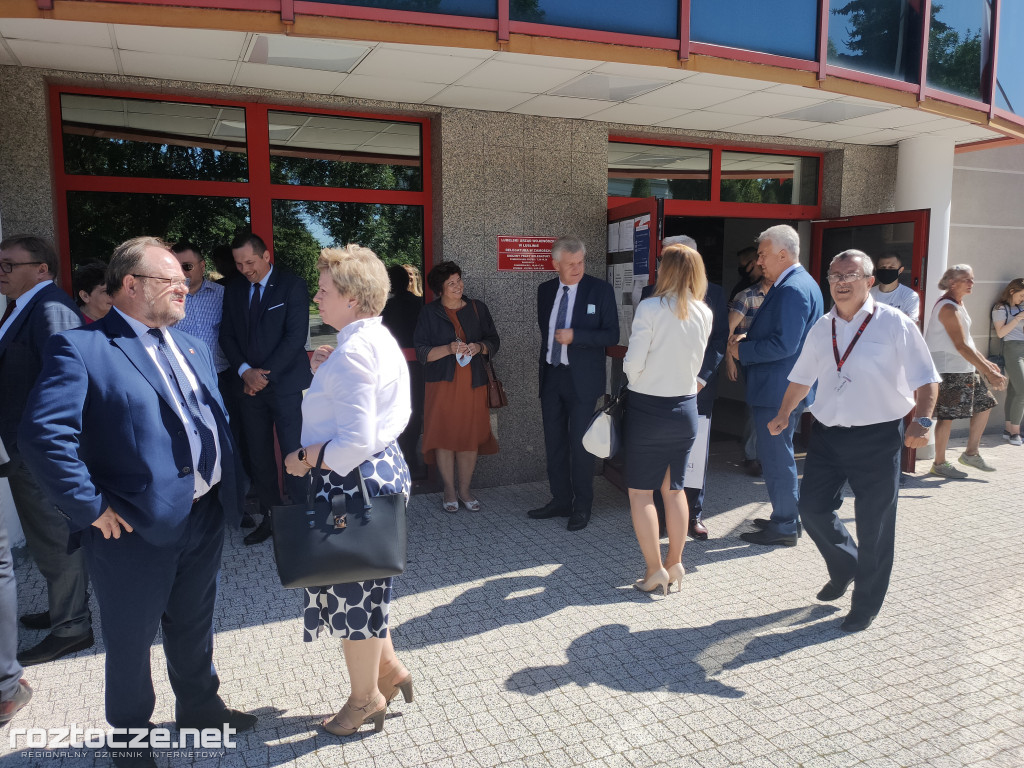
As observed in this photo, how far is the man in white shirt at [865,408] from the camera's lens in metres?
3.40

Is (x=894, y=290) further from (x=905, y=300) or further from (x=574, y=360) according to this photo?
(x=574, y=360)

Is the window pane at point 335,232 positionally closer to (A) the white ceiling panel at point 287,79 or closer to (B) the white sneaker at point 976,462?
(A) the white ceiling panel at point 287,79

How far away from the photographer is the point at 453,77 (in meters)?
4.81

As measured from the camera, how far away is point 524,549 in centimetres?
464

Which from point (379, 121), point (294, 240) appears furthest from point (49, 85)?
point (379, 121)

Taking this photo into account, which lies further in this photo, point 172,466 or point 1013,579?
point 1013,579

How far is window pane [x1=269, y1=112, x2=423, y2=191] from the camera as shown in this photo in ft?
18.1

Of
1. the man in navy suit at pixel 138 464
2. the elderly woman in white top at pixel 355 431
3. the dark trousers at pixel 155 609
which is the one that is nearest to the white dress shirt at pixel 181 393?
the man in navy suit at pixel 138 464

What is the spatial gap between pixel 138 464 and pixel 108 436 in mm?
124

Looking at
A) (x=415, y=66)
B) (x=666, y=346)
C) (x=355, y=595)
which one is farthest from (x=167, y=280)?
(x=415, y=66)

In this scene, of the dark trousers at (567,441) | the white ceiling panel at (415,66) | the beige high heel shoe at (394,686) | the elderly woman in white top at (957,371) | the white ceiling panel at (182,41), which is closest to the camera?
the beige high heel shoe at (394,686)

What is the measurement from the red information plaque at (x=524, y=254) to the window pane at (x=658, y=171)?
98 cm

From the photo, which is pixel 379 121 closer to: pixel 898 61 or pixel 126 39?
pixel 126 39

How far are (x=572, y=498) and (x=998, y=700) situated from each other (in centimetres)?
294
